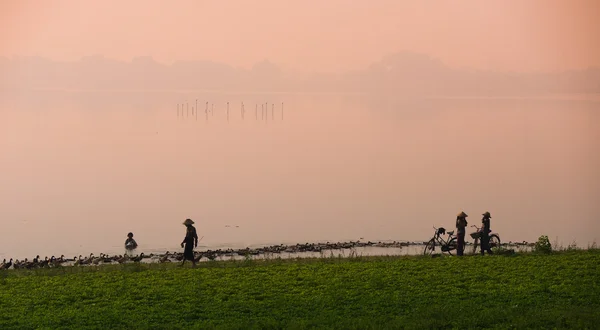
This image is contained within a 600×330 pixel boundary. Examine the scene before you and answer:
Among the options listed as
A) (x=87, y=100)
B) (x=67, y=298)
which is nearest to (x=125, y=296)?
(x=67, y=298)

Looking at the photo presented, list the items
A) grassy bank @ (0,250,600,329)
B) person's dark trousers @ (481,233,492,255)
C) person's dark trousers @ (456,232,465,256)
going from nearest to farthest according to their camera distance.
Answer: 1. grassy bank @ (0,250,600,329)
2. person's dark trousers @ (456,232,465,256)
3. person's dark trousers @ (481,233,492,255)

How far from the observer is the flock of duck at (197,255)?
129ft

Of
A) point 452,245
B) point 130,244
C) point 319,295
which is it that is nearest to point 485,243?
point 452,245

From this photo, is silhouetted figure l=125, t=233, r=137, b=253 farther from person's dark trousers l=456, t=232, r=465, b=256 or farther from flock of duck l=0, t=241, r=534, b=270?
person's dark trousers l=456, t=232, r=465, b=256

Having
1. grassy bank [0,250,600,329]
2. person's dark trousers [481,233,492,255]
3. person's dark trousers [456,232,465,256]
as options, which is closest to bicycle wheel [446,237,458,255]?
person's dark trousers [456,232,465,256]

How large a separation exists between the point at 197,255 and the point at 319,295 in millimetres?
13751

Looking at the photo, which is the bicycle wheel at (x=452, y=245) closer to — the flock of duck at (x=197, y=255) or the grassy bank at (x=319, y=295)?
the grassy bank at (x=319, y=295)

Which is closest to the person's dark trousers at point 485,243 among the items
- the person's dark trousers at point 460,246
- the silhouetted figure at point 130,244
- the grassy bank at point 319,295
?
the person's dark trousers at point 460,246

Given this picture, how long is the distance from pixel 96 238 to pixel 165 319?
26873 millimetres

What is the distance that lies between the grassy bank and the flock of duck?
403 centimetres

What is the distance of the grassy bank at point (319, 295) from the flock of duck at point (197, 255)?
403cm

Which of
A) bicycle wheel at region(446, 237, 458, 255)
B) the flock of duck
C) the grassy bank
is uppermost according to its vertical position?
bicycle wheel at region(446, 237, 458, 255)

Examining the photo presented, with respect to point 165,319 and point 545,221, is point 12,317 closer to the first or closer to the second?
point 165,319

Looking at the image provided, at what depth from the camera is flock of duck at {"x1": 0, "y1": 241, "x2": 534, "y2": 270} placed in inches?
1544
